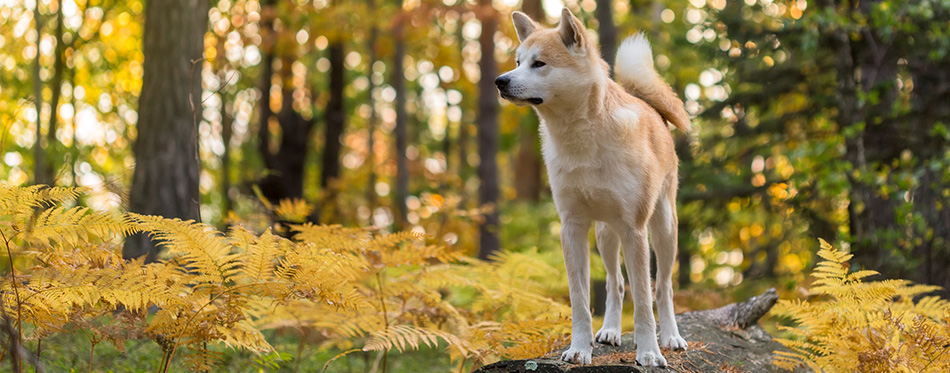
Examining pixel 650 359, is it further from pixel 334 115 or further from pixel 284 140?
pixel 334 115

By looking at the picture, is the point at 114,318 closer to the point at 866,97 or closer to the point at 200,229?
the point at 200,229

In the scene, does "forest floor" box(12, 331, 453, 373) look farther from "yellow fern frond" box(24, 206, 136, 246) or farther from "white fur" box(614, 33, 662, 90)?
"white fur" box(614, 33, 662, 90)

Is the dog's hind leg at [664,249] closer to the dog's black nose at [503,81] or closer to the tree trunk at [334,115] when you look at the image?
the dog's black nose at [503,81]

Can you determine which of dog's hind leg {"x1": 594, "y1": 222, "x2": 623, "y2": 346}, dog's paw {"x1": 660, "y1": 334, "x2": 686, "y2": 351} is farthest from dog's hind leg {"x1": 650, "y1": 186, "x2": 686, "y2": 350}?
dog's hind leg {"x1": 594, "y1": 222, "x2": 623, "y2": 346}

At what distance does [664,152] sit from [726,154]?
502 centimetres

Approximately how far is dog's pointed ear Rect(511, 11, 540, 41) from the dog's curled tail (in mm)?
905

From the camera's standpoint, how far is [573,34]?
12.3 feet

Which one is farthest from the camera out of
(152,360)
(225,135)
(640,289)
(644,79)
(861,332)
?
(225,135)

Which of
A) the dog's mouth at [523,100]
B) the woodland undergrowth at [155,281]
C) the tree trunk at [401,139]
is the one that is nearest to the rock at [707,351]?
the woodland undergrowth at [155,281]

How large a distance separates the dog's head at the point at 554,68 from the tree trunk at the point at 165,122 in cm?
360

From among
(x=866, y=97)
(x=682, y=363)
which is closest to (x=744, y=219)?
(x=866, y=97)

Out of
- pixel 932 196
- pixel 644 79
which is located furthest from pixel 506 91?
pixel 932 196

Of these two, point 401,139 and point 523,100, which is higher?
point 523,100

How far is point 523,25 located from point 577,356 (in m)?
1.95
